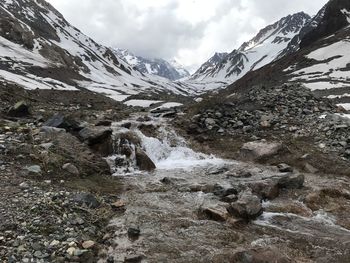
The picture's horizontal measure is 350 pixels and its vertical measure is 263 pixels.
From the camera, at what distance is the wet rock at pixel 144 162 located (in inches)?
1024

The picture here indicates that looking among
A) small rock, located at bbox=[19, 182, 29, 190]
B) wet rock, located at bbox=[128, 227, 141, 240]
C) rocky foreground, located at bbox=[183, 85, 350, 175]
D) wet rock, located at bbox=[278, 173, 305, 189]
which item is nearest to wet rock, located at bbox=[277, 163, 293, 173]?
rocky foreground, located at bbox=[183, 85, 350, 175]

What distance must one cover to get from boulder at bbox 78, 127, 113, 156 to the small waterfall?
0.58 meters

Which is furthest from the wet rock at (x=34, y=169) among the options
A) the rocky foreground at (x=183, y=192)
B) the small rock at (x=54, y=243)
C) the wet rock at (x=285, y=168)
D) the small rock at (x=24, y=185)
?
the wet rock at (x=285, y=168)

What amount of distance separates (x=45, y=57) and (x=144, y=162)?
11800 centimetres

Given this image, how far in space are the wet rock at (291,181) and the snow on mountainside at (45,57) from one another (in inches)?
2424

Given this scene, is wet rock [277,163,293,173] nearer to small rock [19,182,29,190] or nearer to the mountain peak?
small rock [19,182,29,190]

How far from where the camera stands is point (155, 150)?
29703 mm

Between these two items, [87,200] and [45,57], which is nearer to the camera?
[87,200]

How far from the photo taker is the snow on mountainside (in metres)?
96.3

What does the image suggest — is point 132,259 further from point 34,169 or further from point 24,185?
point 34,169

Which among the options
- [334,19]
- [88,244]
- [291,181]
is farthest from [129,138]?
[334,19]

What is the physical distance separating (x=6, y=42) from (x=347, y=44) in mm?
99043

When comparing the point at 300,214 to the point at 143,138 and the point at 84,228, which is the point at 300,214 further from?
the point at 143,138

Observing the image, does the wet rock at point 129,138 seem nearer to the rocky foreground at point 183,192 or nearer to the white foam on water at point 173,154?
the rocky foreground at point 183,192
